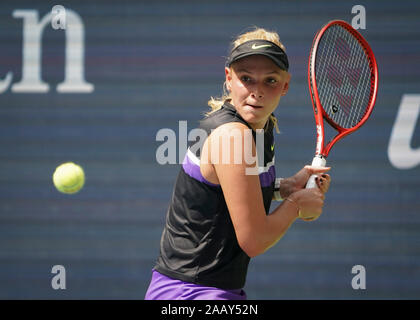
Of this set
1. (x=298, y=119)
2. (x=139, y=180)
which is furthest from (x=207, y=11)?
(x=139, y=180)

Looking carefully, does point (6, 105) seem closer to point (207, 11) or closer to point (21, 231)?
point (21, 231)

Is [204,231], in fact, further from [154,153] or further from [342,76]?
[154,153]

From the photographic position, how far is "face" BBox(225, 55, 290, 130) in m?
2.27

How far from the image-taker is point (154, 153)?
4531 mm

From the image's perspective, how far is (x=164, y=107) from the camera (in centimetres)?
453

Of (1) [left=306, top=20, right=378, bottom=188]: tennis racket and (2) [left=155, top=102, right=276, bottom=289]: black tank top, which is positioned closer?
(2) [left=155, top=102, right=276, bottom=289]: black tank top

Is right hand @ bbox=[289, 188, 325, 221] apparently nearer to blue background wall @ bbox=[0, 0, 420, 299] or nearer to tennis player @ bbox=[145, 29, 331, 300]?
tennis player @ bbox=[145, 29, 331, 300]

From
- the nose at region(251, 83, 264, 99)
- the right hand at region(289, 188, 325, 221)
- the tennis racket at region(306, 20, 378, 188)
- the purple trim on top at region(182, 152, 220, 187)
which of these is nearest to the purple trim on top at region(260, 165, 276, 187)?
the right hand at region(289, 188, 325, 221)

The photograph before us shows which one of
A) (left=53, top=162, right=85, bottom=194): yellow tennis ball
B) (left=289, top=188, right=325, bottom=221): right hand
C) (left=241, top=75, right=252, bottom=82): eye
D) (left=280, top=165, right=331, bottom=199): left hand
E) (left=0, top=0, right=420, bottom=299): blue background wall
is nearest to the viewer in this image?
(left=241, top=75, right=252, bottom=82): eye

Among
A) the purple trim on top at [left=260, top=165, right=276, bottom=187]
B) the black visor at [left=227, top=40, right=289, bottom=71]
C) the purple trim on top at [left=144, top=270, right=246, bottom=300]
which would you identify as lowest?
the purple trim on top at [left=144, top=270, right=246, bottom=300]

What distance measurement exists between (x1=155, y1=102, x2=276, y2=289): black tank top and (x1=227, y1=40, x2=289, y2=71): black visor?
8.6 inches

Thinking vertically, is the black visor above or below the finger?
above

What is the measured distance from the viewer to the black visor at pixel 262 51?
223 centimetres

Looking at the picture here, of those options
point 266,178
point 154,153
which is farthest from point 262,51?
point 154,153
